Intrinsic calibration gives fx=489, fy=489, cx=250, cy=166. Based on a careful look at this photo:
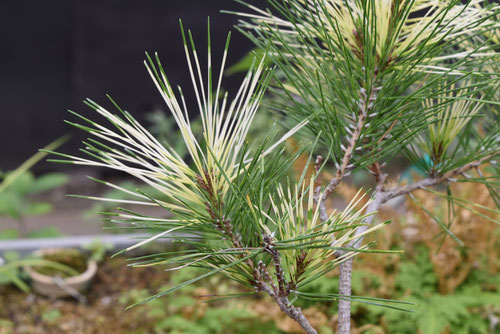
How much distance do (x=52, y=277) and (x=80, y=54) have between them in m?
2.57

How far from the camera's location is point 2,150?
4648mm

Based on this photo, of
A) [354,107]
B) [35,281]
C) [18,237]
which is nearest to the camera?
[354,107]

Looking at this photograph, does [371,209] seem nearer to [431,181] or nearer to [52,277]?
[431,181]

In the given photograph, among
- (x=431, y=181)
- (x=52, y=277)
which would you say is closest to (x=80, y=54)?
(x=52, y=277)

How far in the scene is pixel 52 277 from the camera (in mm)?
2543

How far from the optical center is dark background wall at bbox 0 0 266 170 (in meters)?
4.37

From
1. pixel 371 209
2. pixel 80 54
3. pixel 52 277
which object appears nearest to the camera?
pixel 371 209

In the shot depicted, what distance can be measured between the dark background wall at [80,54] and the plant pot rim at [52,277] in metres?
2.14

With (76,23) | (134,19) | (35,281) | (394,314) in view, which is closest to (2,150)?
(76,23)

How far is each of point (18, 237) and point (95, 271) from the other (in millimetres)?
826

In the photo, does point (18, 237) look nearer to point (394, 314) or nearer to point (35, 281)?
point (35, 281)

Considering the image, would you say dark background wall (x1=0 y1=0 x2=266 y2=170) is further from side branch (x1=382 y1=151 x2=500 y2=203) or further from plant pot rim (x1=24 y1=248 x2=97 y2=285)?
side branch (x1=382 y1=151 x2=500 y2=203)

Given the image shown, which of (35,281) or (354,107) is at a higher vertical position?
(354,107)

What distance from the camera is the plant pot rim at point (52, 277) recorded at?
8.16 feet
